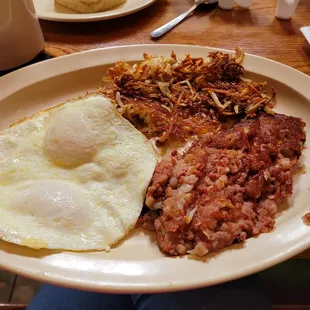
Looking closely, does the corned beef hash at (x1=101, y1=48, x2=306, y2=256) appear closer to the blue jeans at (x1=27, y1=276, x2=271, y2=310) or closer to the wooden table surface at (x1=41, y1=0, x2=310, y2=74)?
the blue jeans at (x1=27, y1=276, x2=271, y2=310)

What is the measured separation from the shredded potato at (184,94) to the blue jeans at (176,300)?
665 mm

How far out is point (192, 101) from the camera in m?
1.80

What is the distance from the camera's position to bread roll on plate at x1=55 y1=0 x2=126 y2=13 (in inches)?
97.2

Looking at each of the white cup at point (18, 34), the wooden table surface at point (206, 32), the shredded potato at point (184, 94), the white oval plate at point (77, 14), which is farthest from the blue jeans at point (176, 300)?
the white oval plate at point (77, 14)

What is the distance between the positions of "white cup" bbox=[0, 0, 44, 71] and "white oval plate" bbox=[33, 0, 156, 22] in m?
0.36

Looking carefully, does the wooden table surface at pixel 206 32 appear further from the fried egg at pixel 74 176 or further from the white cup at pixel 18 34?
the fried egg at pixel 74 176

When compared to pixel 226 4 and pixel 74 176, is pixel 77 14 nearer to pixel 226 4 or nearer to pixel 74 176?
pixel 226 4

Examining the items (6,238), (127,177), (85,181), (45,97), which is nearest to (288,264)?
(127,177)

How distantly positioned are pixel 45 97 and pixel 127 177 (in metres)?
0.75

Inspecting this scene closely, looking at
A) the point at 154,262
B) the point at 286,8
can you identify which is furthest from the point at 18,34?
the point at 286,8

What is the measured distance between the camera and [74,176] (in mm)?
1421

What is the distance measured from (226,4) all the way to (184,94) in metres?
1.26

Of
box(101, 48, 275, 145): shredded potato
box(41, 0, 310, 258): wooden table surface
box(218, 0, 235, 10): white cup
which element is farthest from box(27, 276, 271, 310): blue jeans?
box(218, 0, 235, 10): white cup

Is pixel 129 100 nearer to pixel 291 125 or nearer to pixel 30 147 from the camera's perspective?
pixel 30 147
